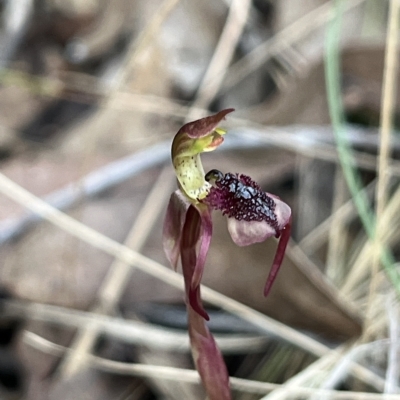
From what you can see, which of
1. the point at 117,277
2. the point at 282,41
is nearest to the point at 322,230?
the point at 117,277

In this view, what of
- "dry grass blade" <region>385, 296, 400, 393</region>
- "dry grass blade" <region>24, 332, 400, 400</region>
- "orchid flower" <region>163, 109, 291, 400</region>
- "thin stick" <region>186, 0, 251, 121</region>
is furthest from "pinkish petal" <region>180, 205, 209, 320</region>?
"thin stick" <region>186, 0, 251, 121</region>

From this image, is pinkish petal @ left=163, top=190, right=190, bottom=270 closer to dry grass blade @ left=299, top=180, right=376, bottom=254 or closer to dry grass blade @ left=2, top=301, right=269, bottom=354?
dry grass blade @ left=2, top=301, right=269, bottom=354

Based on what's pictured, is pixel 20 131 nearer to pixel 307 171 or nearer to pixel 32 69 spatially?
pixel 32 69

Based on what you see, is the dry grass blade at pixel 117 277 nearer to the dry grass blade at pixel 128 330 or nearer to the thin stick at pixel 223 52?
the dry grass blade at pixel 128 330

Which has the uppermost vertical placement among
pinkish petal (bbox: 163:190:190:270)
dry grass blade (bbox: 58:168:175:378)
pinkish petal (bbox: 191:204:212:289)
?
dry grass blade (bbox: 58:168:175:378)

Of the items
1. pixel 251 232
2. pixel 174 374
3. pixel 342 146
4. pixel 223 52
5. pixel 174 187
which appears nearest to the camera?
pixel 251 232

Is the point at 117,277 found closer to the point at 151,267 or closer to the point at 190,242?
the point at 151,267

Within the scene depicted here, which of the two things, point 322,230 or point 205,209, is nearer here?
point 205,209

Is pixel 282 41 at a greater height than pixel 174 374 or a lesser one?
greater
